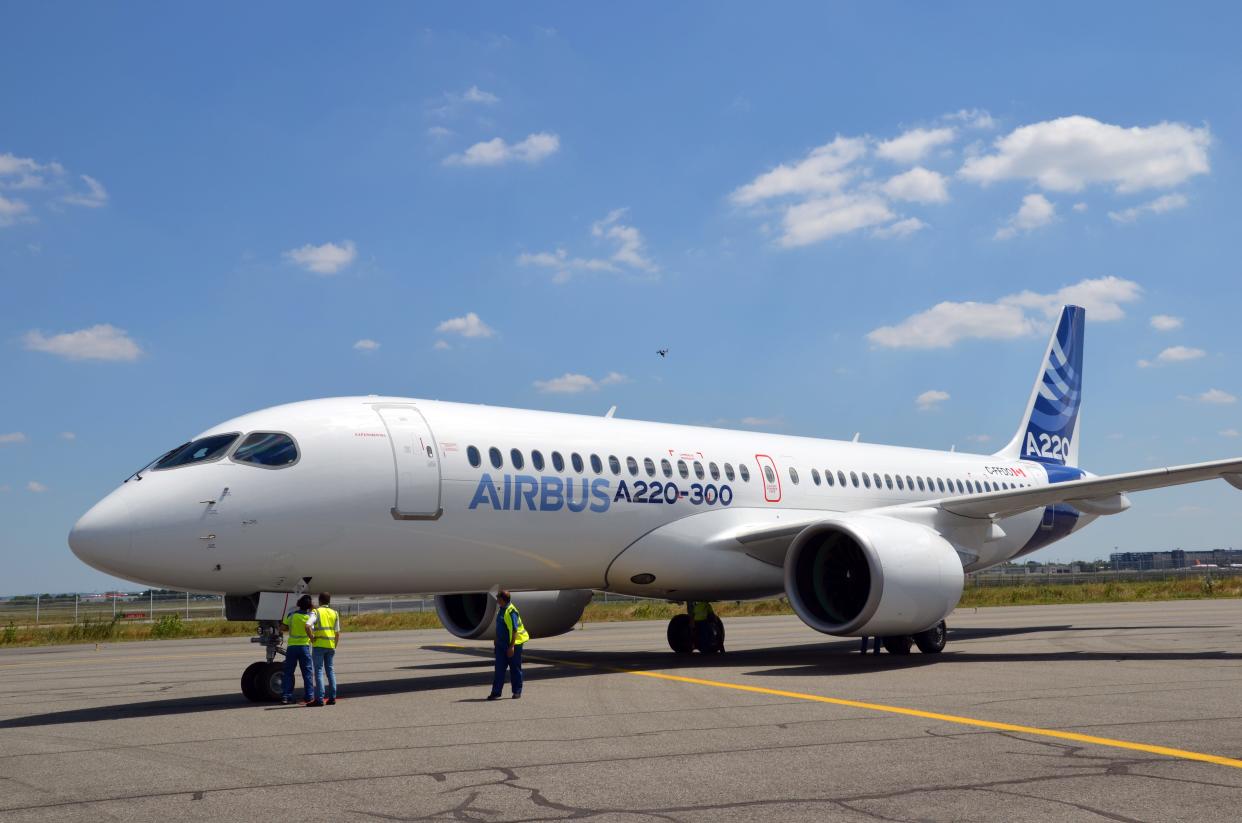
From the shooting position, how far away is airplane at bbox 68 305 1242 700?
Result: 1329cm

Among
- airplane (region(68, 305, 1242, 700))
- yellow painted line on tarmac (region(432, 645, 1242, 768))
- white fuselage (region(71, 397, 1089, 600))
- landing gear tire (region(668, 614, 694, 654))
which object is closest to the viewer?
yellow painted line on tarmac (region(432, 645, 1242, 768))

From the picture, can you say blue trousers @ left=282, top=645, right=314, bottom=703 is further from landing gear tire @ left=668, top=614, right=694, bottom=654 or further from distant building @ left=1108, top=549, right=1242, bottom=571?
distant building @ left=1108, top=549, right=1242, bottom=571

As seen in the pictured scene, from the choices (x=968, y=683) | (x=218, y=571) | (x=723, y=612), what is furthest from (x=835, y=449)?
(x=723, y=612)

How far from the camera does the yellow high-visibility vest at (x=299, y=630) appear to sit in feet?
43.7

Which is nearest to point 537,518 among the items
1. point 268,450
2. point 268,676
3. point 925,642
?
point 268,450

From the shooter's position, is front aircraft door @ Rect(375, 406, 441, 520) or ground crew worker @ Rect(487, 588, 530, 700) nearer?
ground crew worker @ Rect(487, 588, 530, 700)

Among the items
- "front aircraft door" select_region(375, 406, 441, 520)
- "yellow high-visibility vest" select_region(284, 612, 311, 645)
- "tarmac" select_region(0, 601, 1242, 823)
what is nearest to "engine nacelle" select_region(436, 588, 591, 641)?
"tarmac" select_region(0, 601, 1242, 823)

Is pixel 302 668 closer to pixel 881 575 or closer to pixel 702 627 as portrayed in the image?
pixel 881 575

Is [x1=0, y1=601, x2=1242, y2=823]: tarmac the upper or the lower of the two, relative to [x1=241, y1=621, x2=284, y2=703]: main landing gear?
lower

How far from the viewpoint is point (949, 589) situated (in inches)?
675

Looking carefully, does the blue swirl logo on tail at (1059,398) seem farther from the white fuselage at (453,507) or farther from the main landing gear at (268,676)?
the main landing gear at (268,676)

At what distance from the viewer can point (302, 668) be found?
13.3 m

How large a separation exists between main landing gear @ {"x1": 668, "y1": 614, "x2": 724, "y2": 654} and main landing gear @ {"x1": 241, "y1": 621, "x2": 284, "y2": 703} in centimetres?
876

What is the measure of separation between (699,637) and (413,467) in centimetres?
792
